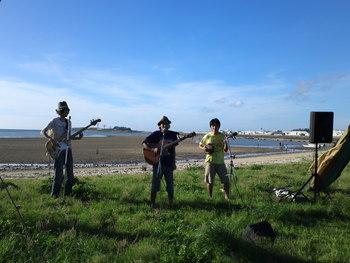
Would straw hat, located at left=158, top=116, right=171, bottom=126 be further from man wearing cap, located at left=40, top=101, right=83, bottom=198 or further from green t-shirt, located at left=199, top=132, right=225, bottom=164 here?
man wearing cap, located at left=40, top=101, right=83, bottom=198

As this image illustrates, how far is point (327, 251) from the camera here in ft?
12.8

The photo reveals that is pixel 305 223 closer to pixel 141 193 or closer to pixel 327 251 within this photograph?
pixel 327 251

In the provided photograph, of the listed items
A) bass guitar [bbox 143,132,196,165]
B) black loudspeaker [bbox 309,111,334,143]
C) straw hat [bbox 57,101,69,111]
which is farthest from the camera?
black loudspeaker [bbox 309,111,334,143]

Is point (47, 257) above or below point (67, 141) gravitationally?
below

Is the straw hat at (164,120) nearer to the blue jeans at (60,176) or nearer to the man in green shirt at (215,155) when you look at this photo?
the man in green shirt at (215,155)

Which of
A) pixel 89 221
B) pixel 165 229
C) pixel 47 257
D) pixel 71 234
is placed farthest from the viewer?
pixel 89 221

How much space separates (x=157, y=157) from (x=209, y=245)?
285 cm

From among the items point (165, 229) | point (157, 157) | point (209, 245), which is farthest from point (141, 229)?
point (157, 157)

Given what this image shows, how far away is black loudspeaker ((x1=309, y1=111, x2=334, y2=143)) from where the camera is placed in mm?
6746

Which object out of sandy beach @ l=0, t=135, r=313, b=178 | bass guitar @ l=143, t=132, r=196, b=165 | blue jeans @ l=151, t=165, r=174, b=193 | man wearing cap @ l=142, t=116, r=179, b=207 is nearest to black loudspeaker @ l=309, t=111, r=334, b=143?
sandy beach @ l=0, t=135, r=313, b=178

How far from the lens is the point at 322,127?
6.80m

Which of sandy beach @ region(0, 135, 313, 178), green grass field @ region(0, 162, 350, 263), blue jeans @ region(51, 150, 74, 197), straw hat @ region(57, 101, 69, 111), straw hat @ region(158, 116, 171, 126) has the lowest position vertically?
sandy beach @ region(0, 135, 313, 178)

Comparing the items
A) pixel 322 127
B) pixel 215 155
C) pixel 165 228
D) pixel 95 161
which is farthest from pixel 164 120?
pixel 95 161

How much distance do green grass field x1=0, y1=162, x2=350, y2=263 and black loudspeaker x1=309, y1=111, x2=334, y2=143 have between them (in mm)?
1587
